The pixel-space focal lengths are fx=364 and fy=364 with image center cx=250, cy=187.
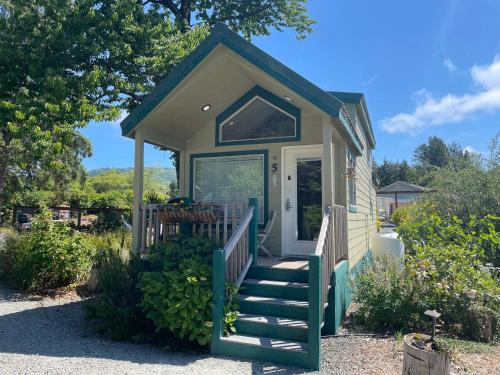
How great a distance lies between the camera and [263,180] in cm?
707

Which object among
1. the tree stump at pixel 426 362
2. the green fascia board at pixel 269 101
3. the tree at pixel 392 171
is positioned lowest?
the tree stump at pixel 426 362

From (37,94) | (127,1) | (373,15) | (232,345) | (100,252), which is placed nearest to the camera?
(232,345)

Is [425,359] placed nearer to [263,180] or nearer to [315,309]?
[315,309]

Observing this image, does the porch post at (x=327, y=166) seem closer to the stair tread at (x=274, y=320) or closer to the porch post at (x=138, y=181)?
the stair tread at (x=274, y=320)

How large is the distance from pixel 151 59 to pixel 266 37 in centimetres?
787

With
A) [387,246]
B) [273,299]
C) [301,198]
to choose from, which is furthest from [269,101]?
[387,246]

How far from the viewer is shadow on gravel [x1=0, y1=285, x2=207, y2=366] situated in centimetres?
413

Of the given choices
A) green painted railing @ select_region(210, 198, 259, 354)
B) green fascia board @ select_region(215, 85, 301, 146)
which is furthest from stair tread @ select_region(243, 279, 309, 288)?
green fascia board @ select_region(215, 85, 301, 146)

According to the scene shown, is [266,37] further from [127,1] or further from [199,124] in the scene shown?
[199,124]

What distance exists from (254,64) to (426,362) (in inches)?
166

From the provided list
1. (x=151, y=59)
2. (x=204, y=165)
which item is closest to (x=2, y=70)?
(x=151, y=59)

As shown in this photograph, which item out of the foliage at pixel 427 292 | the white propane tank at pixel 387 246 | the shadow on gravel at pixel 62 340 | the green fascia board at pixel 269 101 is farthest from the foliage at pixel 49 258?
the white propane tank at pixel 387 246

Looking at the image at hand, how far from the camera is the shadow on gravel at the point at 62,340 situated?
13.6ft

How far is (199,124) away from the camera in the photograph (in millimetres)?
7273
